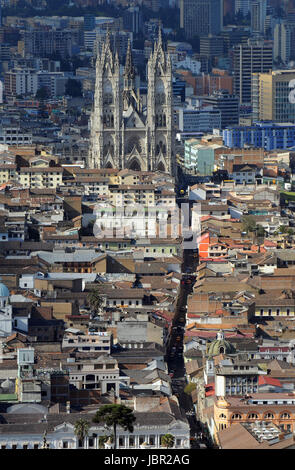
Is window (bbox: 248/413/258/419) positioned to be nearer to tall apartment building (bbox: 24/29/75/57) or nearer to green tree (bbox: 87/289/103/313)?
green tree (bbox: 87/289/103/313)

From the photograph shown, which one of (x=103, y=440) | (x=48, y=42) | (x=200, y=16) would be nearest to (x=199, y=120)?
(x=48, y=42)

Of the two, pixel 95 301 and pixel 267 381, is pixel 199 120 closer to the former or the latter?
pixel 95 301

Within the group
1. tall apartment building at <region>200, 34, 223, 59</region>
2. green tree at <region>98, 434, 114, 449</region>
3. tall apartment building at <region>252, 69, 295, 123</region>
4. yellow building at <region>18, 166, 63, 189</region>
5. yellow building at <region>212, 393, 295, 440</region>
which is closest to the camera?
green tree at <region>98, 434, 114, 449</region>

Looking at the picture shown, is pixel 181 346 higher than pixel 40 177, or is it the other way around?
pixel 181 346

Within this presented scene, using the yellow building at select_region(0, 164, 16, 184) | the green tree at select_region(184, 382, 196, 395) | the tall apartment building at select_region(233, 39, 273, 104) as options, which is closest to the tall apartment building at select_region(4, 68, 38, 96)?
the tall apartment building at select_region(233, 39, 273, 104)

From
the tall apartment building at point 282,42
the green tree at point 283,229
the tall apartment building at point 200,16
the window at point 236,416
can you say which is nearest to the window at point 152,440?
the window at point 236,416

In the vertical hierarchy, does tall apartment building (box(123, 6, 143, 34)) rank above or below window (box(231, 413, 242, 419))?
below
